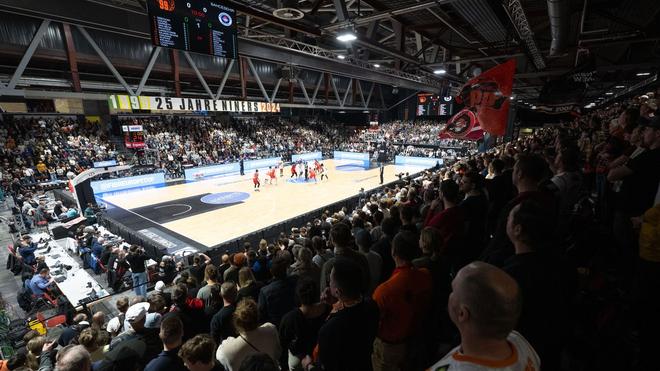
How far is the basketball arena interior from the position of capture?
80.3 inches

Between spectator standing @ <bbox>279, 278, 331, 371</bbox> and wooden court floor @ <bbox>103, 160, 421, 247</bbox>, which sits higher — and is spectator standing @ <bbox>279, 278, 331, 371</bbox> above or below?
above

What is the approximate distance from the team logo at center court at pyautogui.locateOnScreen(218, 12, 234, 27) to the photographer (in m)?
6.33

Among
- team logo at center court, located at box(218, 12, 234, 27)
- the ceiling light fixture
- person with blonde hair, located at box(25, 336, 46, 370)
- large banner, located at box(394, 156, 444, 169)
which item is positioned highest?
team logo at center court, located at box(218, 12, 234, 27)

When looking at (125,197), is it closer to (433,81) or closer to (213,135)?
(213,135)

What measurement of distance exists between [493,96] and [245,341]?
7.54 meters

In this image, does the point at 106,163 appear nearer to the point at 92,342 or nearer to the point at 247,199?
the point at 247,199

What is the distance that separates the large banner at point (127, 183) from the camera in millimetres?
19594

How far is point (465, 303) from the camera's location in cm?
115

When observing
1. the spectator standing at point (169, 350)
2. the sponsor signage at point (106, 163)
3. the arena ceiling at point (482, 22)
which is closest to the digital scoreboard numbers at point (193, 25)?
the arena ceiling at point (482, 22)

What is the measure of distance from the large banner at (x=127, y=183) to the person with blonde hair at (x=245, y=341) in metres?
21.4

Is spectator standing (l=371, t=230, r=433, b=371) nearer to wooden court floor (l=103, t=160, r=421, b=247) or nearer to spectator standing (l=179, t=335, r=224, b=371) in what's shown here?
spectator standing (l=179, t=335, r=224, b=371)

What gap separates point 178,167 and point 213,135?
6.49 metres

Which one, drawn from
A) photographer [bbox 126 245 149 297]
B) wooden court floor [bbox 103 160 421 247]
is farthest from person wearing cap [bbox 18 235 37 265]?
wooden court floor [bbox 103 160 421 247]

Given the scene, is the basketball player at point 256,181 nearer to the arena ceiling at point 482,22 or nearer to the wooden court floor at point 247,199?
the wooden court floor at point 247,199
